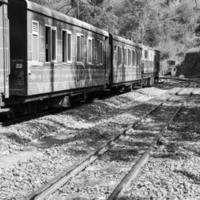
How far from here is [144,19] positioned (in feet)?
214

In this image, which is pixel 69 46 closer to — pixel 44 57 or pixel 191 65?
pixel 44 57

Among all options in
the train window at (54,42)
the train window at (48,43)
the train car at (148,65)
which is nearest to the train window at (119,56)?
the train car at (148,65)

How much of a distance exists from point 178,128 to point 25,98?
4.49 m

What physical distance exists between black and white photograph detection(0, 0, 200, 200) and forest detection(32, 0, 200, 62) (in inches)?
240

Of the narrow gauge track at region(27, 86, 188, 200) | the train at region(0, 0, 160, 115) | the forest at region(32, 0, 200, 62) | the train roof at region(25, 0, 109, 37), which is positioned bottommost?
the narrow gauge track at region(27, 86, 188, 200)

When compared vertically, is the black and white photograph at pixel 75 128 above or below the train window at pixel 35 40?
below

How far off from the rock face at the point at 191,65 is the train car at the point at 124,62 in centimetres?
3844

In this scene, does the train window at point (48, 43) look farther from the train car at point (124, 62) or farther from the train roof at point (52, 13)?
the train car at point (124, 62)

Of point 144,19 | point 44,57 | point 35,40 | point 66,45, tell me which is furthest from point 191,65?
point 35,40

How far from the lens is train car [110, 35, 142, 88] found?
67.1ft

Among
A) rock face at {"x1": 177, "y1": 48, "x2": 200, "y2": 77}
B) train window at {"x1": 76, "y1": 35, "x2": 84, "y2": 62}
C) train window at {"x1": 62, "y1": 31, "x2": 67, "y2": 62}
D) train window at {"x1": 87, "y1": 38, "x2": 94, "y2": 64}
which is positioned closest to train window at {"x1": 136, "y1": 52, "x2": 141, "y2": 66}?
train window at {"x1": 87, "y1": 38, "x2": 94, "y2": 64}

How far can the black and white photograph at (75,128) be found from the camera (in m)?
5.95

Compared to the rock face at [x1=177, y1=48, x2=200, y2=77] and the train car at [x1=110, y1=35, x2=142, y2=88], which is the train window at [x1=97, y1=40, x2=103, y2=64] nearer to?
the train car at [x1=110, y1=35, x2=142, y2=88]

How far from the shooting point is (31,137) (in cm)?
965
